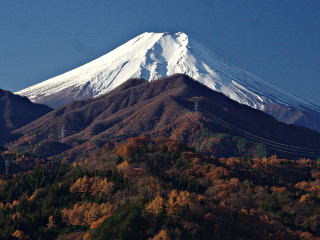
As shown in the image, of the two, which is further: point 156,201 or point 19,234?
point 156,201

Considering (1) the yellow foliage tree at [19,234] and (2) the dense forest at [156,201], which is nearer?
(2) the dense forest at [156,201]

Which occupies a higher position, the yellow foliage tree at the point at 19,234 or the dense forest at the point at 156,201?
the dense forest at the point at 156,201

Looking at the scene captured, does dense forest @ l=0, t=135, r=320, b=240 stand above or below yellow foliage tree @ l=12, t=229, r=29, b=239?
above

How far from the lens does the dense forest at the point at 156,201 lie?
2398 inches

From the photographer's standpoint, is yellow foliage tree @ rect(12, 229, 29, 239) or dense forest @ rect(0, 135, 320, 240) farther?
yellow foliage tree @ rect(12, 229, 29, 239)

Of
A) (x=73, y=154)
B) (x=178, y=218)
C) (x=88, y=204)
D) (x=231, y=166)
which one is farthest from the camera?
(x=73, y=154)

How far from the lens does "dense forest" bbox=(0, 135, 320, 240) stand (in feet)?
200

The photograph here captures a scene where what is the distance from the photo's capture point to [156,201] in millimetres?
65938

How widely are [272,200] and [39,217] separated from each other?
31.3m

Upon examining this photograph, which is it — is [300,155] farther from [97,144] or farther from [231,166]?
[231,166]

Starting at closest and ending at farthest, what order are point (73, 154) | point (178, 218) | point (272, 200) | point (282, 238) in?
point (178, 218) → point (282, 238) → point (272, 200) → point (73, 154)

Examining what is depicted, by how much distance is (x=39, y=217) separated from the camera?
2694 inches

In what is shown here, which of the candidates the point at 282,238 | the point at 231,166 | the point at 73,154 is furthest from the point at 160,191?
the point at 73,154

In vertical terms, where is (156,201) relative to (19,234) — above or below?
above
